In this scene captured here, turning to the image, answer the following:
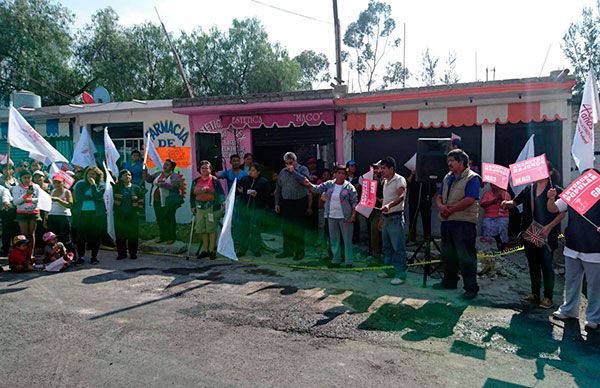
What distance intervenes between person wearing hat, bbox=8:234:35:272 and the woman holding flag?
2.88 feet

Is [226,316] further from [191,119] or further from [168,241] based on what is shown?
[191,119]

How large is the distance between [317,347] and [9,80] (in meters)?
25.4

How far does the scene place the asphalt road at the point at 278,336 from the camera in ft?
12.8

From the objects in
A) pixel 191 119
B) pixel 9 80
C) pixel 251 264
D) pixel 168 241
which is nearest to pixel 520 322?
pixel 251 264

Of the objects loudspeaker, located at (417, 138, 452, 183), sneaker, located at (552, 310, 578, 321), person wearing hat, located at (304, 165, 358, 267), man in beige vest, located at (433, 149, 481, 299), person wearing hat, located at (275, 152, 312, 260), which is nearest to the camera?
sneaker, located at (552, 310, 578, 321)

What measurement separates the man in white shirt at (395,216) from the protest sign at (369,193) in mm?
424

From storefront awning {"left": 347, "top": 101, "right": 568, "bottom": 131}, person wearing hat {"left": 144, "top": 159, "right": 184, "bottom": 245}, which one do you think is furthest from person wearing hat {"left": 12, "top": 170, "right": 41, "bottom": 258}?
storefront awning {"left": 347, "top": 101, "right": 568, "bottom": 131}

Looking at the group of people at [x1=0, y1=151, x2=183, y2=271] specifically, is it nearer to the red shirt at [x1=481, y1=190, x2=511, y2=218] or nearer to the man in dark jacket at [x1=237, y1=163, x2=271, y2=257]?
the man in dark jacket at [x1=237, y1=163, x2=271, y2=257]

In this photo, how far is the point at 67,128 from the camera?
46.1 feet

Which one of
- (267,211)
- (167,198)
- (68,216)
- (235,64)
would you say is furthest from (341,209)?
(235,64)

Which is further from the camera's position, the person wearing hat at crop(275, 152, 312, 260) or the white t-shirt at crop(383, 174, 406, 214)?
the person wearing hat at crop(275, 152, 312, 260)

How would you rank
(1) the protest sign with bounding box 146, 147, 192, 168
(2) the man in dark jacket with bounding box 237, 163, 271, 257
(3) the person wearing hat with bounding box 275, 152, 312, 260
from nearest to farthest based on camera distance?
(3) the person wearing hat with bounding box 275, 152, 312, 260 < (2) the man in dark jacket with bounding box 237, 163, 271, 257 < (1) the protest sign with bounding box 146, 147, 192, 168

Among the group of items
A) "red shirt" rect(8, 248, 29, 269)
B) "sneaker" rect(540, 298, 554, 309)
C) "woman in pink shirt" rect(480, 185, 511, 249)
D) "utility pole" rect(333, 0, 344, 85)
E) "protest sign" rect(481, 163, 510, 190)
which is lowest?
"sneaker" rect(540, 298, 554, 309)

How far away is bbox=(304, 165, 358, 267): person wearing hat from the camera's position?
768cm
